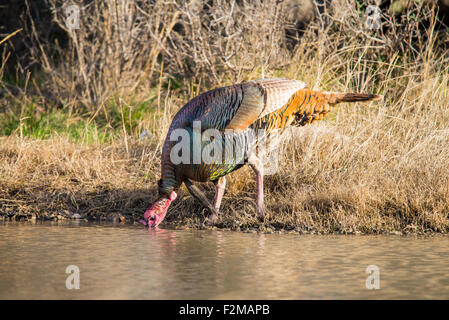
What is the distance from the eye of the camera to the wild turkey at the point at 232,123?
625 cm

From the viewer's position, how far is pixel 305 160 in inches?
287

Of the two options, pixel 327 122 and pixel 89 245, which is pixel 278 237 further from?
pixel 327 122

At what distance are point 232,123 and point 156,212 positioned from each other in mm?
1114

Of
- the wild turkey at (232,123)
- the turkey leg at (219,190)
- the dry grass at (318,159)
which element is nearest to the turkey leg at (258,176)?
the wild turkey at (232,123)

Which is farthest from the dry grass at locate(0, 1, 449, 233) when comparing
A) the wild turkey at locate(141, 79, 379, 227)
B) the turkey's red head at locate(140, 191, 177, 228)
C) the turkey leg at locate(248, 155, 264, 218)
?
the wild turkey at locate(141, 79, 379, 227)

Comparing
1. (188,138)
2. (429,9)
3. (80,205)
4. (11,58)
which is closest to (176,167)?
(188,138)

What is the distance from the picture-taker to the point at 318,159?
7.49 meters

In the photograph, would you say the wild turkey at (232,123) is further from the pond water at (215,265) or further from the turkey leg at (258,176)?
the pond water at (215,265)

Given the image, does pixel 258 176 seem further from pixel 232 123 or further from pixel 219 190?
pixel 232 123

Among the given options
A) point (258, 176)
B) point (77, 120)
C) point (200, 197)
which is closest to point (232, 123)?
point (258, 176)

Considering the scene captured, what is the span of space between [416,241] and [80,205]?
11.9 ft

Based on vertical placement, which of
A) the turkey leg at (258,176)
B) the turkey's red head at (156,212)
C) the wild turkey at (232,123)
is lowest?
the turkey's red head at (156,212)

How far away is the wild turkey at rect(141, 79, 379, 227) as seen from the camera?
6.25 meters

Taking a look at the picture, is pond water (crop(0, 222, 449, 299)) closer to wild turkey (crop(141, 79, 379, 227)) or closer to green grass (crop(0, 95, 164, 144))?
wild turkey (crop(141, 79, 379, 227))
